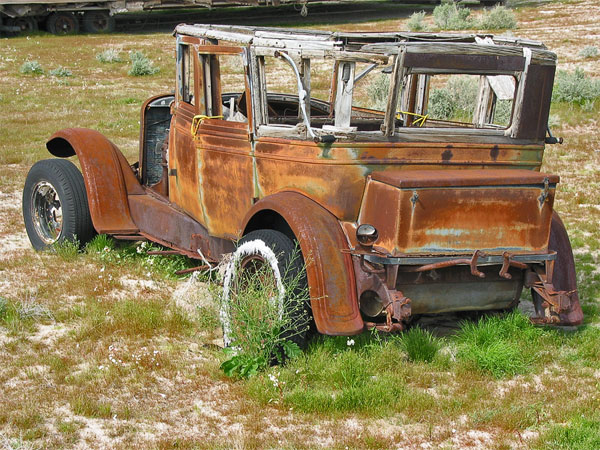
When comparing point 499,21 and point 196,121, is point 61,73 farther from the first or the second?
point 196,121

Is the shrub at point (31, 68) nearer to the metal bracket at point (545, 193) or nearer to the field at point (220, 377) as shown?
the field at point (220, 377)

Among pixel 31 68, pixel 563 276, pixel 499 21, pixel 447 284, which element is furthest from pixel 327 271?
pixel 499 21

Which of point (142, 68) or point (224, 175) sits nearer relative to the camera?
point (224, 175)

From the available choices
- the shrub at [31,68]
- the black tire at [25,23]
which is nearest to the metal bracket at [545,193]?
the shrub at [31,68]

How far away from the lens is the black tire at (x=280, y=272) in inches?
201

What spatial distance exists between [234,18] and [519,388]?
82.5ft

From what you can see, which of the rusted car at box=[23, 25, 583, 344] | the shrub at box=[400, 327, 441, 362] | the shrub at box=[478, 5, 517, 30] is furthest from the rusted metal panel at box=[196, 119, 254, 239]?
the shrub at box=[478, 5, 517, 30]

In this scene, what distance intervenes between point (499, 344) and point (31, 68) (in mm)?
16673

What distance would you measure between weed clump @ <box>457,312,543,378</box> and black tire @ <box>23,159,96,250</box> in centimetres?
369

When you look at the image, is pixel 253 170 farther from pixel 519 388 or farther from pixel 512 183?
pixel 519 388

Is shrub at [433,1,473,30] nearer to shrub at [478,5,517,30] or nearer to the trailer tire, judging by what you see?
shrub at [478,5,517,30]

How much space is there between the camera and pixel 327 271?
4.97m

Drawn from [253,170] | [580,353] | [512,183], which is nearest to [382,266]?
[512,183]

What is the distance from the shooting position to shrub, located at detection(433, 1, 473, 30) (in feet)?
80.7
